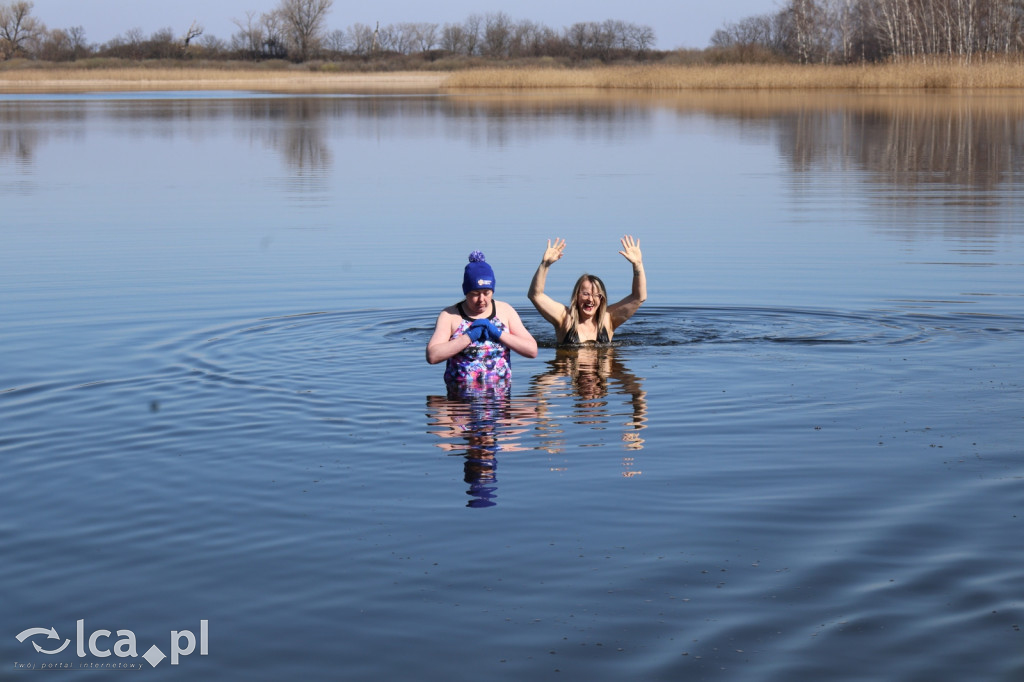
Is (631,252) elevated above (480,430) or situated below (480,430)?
above

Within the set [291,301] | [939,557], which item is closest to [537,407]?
[939,557]

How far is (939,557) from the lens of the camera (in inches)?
229

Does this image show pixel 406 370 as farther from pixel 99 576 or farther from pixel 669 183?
pixel 669 183

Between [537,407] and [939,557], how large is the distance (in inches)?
156

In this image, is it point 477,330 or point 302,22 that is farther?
point 302,22

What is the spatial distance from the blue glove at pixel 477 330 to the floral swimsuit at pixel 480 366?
1.06ft

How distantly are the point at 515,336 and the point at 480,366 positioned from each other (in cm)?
51

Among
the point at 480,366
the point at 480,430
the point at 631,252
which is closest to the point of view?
the point at 480,430

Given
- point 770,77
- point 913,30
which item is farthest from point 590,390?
point 913,30

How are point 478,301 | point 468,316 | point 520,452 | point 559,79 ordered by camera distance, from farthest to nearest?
point 559,79 < point 468,316 < point 478,301 < point 520,452

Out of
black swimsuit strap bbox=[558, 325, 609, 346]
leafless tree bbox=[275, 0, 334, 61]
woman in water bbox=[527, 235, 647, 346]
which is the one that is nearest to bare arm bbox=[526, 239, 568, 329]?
woman in water bbox=[527, 235, 647, 346]

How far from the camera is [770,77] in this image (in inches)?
2285

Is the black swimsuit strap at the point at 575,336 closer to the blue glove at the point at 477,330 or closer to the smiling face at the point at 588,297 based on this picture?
the smiling face at the point at 588,297

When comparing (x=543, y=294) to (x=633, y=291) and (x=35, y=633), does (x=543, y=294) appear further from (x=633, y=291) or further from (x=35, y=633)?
(x=35, y=633)
